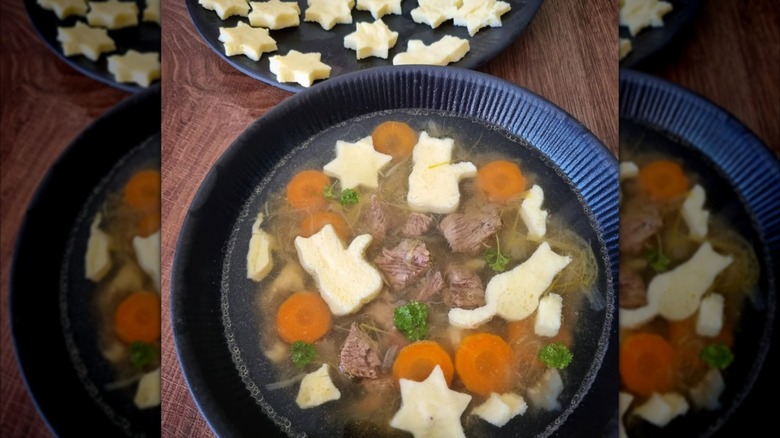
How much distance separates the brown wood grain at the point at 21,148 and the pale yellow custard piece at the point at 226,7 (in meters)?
0.30

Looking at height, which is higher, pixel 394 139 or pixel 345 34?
pixel 345 34

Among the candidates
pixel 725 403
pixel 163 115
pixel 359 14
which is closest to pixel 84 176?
pixel 163 115

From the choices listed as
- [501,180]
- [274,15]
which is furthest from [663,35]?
[274,15]

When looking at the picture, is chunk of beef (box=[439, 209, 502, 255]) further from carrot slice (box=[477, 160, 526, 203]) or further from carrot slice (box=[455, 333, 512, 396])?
carrot slice (box=[455, 333, 512, 396])

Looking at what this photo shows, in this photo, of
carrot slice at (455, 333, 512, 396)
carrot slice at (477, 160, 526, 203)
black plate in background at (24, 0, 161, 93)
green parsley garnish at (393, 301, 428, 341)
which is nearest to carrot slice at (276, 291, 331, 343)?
green parsley garnish at (393, 301, 428, 341)

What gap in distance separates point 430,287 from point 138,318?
A: 45 centimetres

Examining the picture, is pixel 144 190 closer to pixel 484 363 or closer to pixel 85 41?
pixel 85 41

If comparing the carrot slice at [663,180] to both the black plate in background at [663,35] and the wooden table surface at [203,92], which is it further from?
the black plate in background at [663,35]

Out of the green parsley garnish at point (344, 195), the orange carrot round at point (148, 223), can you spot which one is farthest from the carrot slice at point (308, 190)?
the orange carrot round at point (148, 223)

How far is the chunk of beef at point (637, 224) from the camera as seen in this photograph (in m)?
1.01

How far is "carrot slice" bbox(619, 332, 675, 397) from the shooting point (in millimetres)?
961

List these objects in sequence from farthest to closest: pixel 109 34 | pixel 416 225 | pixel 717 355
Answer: pixel 109 34 → pixel 416 225 → pixel 717 355

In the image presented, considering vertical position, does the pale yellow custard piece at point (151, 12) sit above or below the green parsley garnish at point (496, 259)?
above

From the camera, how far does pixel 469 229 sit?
3.51ft
